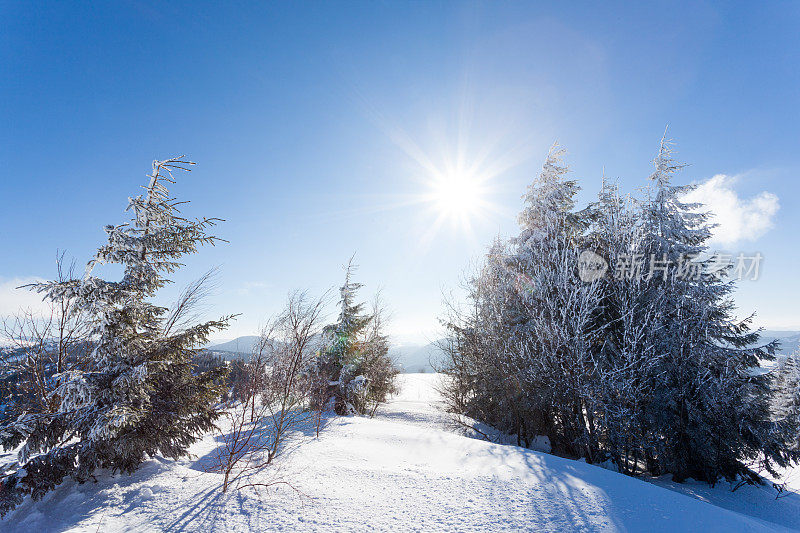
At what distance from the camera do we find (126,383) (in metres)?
5.02

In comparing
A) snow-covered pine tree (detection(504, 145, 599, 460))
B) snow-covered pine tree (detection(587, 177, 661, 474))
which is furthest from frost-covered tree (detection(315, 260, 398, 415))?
snow-covered pine tree (detection(587, 177, 661, 474))

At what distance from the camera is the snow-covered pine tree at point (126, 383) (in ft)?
14.7

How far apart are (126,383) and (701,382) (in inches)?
587

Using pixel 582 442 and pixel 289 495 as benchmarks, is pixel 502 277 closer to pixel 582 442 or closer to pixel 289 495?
pixel 582 442

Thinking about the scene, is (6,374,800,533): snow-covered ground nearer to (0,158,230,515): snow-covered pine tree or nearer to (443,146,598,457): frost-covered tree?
(0,158,230,515): snow-covered pine tree

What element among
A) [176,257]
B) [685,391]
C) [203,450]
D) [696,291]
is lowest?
[203,450]

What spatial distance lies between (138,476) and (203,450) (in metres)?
3.90

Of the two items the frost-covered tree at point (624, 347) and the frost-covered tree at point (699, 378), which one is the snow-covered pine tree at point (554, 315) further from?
the frost-covered tree at point (699, 378)

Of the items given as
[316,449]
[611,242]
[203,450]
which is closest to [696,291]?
[611,242]

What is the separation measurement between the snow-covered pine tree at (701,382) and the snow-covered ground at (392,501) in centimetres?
597

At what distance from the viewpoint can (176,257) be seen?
6152 mm

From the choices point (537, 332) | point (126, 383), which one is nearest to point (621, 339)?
point (537, 332)

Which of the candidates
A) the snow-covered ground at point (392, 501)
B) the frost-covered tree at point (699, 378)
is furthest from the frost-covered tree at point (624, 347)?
the snow-covered ground at point (392, 501)

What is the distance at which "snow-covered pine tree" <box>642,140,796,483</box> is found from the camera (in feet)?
31.7
